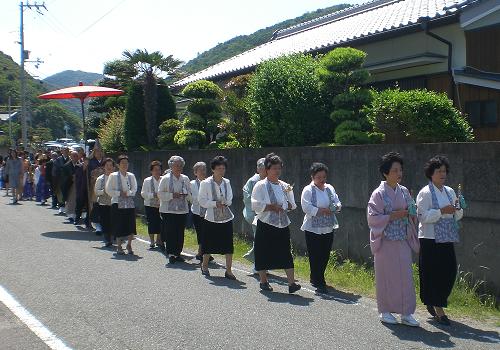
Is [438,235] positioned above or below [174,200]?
below

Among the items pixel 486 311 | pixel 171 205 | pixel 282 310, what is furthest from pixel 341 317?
pixel 171 205

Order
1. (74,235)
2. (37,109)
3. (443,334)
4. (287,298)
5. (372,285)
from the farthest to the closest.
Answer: (37,109) → (74,235) → (372,285) → (287,298) → (443,334)

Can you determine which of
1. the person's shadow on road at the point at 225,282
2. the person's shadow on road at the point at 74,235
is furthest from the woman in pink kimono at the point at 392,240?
the person's shadow on road at the point at 74,235

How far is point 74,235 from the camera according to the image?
15039 millimetres

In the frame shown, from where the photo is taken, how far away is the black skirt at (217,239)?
10.4 m

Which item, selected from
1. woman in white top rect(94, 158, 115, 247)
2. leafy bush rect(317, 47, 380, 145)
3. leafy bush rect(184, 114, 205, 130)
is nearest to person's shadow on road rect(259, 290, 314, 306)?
Result: leafy bush rect(317, 47, 380, 145)

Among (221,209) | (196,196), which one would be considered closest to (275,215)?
(221,209)

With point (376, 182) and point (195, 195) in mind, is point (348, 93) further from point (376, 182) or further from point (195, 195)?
point (195, 195)

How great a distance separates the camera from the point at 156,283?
9586 mm

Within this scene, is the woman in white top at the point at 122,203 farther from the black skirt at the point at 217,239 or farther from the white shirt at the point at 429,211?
the white shirt at the point at 429,211

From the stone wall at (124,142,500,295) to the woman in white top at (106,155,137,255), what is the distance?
9.55 ft

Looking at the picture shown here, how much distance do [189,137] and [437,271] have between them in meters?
12.5

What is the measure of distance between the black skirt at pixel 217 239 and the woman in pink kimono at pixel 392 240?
3.31 m

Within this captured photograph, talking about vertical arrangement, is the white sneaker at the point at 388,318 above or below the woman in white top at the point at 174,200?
below
